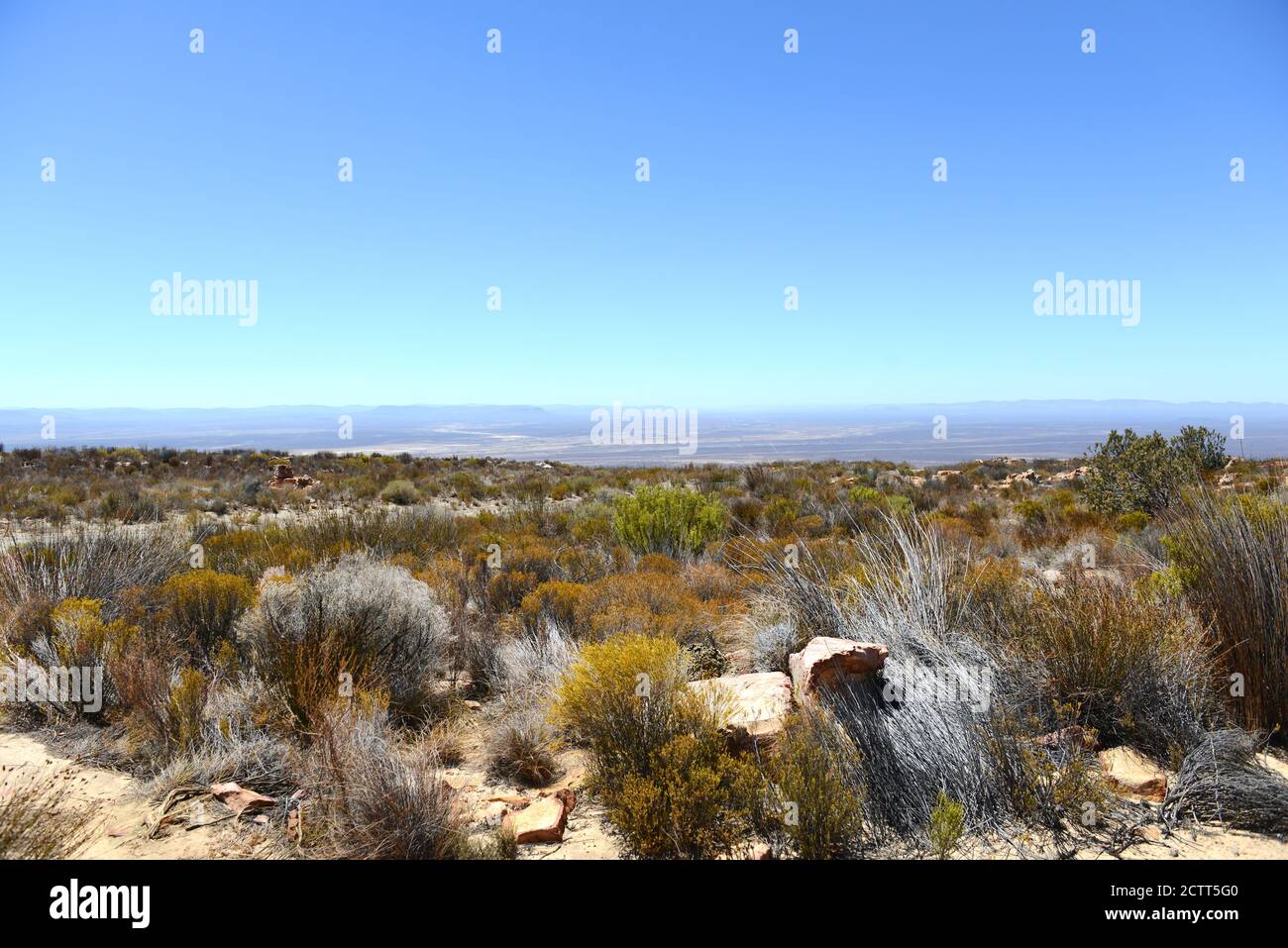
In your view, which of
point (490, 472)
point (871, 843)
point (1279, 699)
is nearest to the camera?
point (871, 843)

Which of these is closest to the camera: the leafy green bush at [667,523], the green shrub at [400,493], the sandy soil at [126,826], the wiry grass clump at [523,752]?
the sandy soil at [126,826]

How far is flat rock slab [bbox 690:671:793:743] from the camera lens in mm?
3580

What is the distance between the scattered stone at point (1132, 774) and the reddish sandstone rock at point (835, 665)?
3.97 ft

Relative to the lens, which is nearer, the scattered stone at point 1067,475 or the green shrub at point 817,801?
the green shrub at point 817,801

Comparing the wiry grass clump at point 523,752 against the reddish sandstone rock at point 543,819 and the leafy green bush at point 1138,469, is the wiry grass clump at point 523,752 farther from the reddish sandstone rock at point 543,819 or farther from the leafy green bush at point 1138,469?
the leafy green bush at point 1138,469

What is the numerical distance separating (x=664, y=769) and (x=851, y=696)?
1276 mm

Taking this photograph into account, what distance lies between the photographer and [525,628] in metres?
5.68

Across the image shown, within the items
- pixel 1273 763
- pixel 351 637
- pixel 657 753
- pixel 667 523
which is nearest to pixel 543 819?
pixel 657 753

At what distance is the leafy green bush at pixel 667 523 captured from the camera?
8.95 m

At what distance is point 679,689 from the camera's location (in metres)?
3.67

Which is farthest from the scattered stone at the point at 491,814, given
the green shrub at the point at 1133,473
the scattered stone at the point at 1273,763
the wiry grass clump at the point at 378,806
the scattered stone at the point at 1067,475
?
the scattered stone at the point at 1067,475

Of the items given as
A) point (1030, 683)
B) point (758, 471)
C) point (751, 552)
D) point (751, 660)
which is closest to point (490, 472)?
point (758, 471)

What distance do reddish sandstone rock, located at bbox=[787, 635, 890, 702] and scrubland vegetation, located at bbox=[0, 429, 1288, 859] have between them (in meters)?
0.09
